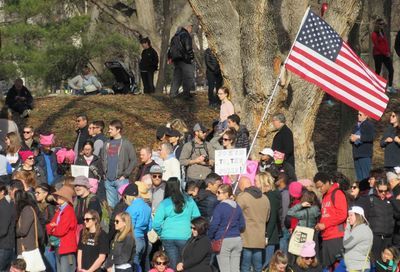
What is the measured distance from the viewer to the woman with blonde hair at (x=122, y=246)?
1517cm

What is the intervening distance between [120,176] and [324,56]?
3889 millimetres

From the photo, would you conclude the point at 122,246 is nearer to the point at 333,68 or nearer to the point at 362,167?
the point at 333,68

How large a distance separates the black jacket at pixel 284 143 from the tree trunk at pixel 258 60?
148 centimetres

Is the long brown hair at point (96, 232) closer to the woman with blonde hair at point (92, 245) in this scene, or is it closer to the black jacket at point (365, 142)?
the woman with blonde hair at point (92, 245)

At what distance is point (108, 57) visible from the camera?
46469mm

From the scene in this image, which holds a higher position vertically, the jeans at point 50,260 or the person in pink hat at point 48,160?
the person in pink hat at point 48,160

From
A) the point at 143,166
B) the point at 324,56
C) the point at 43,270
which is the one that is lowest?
the point at 43,270

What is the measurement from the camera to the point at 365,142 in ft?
66.9

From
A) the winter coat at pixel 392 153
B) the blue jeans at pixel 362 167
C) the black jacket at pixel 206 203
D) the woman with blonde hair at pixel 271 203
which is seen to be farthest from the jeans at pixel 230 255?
the blue jeans at pixel 362 167

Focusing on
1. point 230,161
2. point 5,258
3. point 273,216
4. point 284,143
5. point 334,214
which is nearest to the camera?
point 5,258

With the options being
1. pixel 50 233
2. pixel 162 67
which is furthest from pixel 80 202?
pixel 162 67

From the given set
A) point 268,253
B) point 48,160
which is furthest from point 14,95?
point 268,253

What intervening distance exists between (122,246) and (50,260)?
184 centimetres

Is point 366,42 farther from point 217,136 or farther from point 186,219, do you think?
point 186,219
